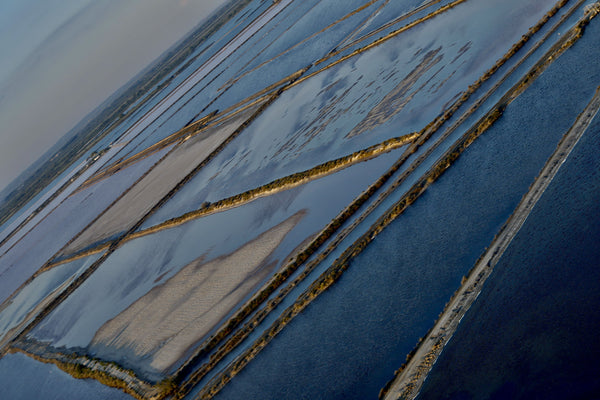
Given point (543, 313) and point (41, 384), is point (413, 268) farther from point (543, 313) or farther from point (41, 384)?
point (41, 384)

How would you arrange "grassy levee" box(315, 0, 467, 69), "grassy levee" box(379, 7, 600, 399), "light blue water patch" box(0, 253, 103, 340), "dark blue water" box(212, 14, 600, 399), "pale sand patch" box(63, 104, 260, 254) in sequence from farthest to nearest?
"pale sand patch" box(63, 104, 260, 254) < "light blue water patch" box(0, 253, 103, 340) < "grassy levee" box(315, 0, 467, 69) < "dark blue water" box(212, 14, 600, 399) < "grassy levee" box(379, 7, 600, 399)

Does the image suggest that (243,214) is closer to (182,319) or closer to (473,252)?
(182,319)

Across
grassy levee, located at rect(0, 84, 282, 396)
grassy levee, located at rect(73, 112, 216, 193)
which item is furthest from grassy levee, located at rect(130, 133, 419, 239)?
grassy levee, located at rect(73, 112, 216, 193)

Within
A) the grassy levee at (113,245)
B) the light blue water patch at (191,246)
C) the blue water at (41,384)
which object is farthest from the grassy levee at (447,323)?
the grassy levee at (113,245)

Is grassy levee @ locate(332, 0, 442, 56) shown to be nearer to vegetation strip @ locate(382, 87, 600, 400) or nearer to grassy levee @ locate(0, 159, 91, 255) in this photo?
vegetation strip @ locate(382, 87, 600, 400)

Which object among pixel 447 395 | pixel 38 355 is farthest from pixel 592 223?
pixel 38 355

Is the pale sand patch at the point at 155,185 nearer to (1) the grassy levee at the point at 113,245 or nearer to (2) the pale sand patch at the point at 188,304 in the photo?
(1) the grassy levee at the point at 113,245
